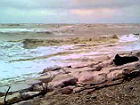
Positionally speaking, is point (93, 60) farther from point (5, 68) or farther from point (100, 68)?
point (5, 68)

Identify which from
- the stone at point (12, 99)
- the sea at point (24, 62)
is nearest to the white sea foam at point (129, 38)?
the sea at point (24, 62)

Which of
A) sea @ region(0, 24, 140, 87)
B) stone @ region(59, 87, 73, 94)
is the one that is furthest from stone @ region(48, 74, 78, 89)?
sea @ region(0, 24, 140, 87)

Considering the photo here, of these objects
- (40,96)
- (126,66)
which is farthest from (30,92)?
(126,66)

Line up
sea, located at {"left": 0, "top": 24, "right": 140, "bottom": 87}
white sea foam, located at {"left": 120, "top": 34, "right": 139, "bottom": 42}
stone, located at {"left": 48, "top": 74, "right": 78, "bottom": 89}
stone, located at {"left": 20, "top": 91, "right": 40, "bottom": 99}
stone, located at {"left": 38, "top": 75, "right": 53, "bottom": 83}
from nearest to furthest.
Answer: stone, located at {"left": 20, "top": 91, "right": 40, "bottom": 99}
stone, located at {"left": 48, "top": 74, "right": 78, "bottom": 89}
stone, located at {"left": 38, "top": 75, "right": 53, "bottom": 83}
sea, located at {"left": 0, "top": 24, "right": 140, "bottom": 87}
white sea foam, located at {"left": 120, "top": 34, "right": 139, "bottom": 42}

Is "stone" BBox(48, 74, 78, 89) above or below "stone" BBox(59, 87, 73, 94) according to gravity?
above

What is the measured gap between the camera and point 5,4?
3080 mm

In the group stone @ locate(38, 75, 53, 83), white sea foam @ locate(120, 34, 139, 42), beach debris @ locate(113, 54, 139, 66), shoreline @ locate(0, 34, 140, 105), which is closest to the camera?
shoreline @ locate(0, 34, 140, 105)

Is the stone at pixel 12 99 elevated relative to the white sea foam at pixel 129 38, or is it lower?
lower

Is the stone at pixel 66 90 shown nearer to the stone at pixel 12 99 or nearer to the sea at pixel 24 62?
the stone at pixel 12 99

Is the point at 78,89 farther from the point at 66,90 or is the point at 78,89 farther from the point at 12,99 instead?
the point at 12,99

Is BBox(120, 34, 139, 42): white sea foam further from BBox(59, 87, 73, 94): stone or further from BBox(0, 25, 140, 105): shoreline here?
BBox(59, 87, 73, 94): stone

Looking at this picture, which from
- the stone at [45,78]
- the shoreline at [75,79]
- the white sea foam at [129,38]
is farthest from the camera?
the white sea foam at [129,38]

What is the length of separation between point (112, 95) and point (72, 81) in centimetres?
55

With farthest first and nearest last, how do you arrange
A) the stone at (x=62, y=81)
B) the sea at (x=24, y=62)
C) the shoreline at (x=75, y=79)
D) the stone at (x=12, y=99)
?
the sea at (x=24, y=62)
the stone at (x=62, y=81)
the shoreline at (x=75, y=79)
the stone at (x=12, y=99)
